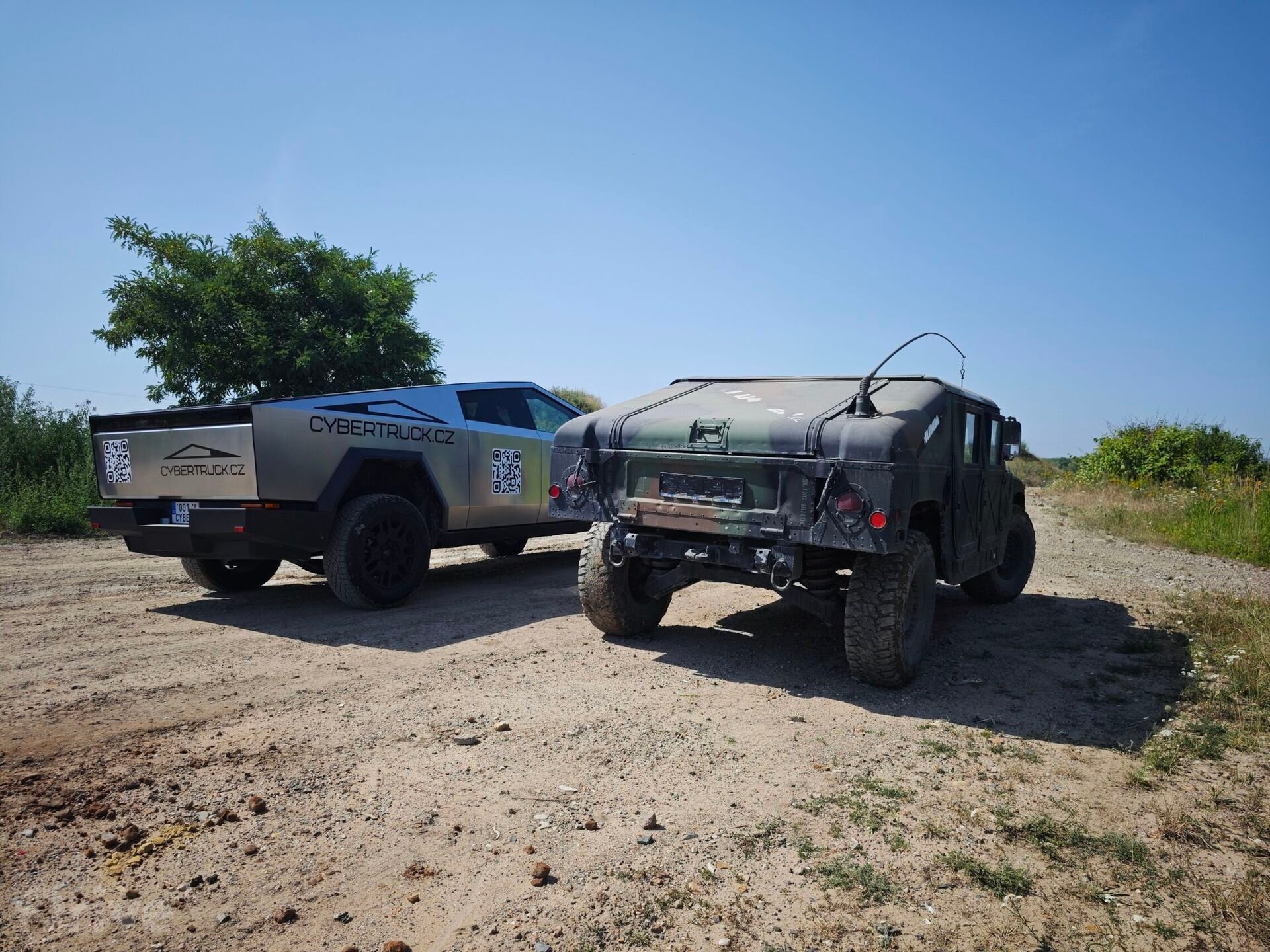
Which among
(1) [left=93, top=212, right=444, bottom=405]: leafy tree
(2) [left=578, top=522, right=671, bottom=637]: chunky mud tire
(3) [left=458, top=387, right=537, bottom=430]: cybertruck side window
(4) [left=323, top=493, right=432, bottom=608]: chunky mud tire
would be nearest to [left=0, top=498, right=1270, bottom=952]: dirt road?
(2) [left=578, top=522, right=671, bottom=637]: chunky mud tire

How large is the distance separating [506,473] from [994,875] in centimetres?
571

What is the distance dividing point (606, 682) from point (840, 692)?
136 cm

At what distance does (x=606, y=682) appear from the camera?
182 inches

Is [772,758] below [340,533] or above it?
below

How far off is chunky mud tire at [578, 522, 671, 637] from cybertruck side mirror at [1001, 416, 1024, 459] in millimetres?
3334

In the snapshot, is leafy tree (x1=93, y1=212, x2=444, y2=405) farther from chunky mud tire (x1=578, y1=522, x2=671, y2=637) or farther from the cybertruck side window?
chunky mud tire (x1=578, y1=522, x2=671, y2=637)

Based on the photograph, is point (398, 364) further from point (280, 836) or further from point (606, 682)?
point (280, 836)

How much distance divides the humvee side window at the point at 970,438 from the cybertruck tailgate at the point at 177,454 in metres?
5.01

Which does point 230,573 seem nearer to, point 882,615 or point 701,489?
point 701,489

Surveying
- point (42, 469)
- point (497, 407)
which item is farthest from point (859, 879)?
point (42, 469)

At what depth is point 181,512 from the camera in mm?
5945

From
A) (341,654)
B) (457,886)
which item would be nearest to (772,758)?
(457,886)

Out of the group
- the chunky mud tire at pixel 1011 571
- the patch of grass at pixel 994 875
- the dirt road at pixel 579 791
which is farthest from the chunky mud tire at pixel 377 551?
the chunky mud tire at pixel 1011 571

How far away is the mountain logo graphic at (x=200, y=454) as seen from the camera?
5.63 metres
